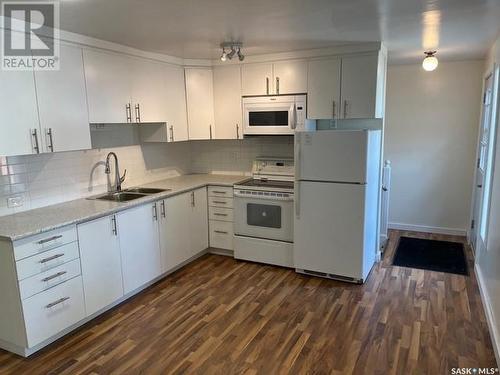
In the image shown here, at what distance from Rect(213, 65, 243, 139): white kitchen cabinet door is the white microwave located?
0.37ft

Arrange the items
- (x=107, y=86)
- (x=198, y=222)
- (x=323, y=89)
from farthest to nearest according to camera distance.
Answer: (x=198, y=222) → (x=323, y=89) → (x=107, y=86)

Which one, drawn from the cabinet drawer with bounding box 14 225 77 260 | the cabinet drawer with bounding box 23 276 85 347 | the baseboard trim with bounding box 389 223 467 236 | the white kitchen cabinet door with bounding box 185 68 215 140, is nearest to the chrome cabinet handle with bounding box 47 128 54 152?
the cabinet drawer with bounding box 14 225 77 260

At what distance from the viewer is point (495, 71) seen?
3.59 metres

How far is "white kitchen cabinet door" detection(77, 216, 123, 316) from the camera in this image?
294cm

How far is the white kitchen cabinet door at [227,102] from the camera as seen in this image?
173 inches

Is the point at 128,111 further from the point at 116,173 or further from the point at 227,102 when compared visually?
the point at 227,102

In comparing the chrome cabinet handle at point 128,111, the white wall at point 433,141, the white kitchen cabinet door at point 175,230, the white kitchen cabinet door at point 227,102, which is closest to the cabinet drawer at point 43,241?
the white kitchen cabinet door at point 175,230

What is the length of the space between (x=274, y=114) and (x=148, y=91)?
1.42 meters

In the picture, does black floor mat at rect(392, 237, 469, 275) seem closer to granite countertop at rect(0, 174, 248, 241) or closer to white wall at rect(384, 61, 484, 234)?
white wall at rect(384, 61, 484, 234)

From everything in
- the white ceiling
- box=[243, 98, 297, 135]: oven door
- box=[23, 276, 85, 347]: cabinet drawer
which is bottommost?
box=[23, 276, 85, 347]: cabinet drawer

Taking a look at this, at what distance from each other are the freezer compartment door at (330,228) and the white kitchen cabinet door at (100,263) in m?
1.82

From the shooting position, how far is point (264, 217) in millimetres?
4148

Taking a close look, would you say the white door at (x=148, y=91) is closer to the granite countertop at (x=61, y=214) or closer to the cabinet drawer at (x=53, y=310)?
the granite countertop at (x=61, y=214)

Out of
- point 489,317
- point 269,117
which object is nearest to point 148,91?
point 269,117
